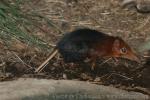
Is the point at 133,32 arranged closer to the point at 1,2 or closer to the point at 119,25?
the point at 119,25

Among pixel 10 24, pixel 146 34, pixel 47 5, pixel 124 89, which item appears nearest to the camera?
pixel 124 89

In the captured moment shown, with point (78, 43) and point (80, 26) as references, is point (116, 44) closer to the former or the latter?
point (78, 43)

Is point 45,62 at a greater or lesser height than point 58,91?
greater

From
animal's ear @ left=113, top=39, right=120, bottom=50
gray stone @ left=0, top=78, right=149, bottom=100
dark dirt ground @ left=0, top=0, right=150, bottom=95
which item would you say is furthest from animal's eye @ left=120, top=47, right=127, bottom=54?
gray stone @ left=0, top=78, right=149, bottom=100

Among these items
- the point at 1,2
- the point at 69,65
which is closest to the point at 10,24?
the point at 1,2

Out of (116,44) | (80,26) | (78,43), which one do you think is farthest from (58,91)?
(80,26)

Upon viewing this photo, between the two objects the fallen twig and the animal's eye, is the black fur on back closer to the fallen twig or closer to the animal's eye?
the fallen twig
